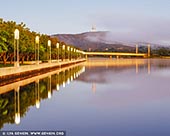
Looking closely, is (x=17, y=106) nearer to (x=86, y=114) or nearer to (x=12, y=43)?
(x=86, y=114)

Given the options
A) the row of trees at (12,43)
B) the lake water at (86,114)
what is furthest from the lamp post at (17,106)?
the row of trees at (12,43)

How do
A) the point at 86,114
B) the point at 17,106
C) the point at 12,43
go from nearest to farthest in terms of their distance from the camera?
the point at 86,114 → the point at 17,106 → the point at 12,43

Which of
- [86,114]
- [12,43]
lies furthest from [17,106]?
[12,43]

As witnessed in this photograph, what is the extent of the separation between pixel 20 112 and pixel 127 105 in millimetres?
4845

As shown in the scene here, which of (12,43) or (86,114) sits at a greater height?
(12,43)

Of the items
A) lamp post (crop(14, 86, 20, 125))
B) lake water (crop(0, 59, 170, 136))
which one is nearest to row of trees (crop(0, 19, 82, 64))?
lamp post (crop(14, 86, 20, 125))

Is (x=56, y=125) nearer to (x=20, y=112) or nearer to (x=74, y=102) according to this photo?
(x=20, y=112)

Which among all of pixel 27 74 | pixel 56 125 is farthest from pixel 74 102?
pixel 27 74

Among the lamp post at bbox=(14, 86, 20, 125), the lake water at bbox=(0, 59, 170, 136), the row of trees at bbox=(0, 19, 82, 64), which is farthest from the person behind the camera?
the row of trees at bbox=(0, 19, 82, 64)

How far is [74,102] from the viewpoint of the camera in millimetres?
17922

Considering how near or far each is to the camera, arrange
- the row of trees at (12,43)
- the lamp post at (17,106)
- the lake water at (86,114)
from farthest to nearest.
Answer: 1. the row of trees at (12,43)
2. the lamp post at (17,106)
3. the lake water at (86,114)

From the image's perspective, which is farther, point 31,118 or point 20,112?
point 20,112

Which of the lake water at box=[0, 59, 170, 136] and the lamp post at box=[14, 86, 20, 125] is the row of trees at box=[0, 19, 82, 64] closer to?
the lamp post at box=[14, 86, 20, 125]

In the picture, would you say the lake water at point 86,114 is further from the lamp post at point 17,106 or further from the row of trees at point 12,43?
the row of trees at point 12,43
